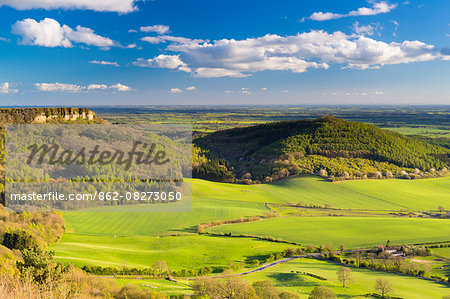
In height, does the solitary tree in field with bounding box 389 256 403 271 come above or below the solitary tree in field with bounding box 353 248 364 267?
above

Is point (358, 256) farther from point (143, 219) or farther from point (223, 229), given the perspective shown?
point (143, 219)

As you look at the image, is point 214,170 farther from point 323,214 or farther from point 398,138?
point 398,138

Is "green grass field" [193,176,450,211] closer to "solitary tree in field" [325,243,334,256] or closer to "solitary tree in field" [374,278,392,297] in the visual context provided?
"solitary tree in field" [325,243,334,256]

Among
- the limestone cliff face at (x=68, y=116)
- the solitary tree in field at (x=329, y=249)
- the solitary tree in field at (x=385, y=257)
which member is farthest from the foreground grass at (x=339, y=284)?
the limestone cliff face at (x=68, y=116)

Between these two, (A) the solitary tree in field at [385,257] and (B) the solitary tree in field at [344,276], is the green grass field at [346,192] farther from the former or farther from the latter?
(B) the solitary tree in field at [344,276]

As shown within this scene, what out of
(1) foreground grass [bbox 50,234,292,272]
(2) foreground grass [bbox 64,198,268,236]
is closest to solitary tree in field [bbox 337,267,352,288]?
(1) foreground grass [bbox 50,234,292,272]

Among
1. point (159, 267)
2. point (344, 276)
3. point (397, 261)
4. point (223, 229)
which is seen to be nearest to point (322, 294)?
point (344, 276)
